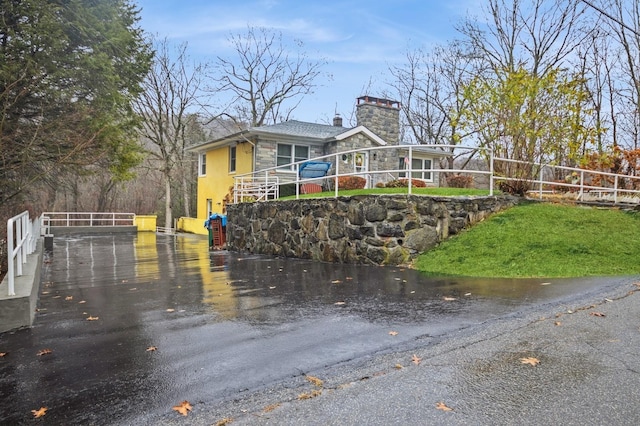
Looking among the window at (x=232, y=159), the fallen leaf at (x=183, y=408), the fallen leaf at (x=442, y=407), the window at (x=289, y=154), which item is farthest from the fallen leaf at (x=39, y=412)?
the window at (x=232, y=159)

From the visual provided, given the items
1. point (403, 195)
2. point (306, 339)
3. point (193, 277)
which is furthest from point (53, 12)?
point (306, 339)

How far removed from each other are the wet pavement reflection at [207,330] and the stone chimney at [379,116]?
15526 millimetres

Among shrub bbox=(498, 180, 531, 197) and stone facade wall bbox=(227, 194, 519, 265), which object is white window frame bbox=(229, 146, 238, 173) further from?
shrub bbox=(498, 180, 531, 197)

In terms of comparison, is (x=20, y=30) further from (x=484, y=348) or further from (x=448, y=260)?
(x=484, y=348)

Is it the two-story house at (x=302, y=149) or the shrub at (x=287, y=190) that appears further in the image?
the two-story house at (x=302, y=149)

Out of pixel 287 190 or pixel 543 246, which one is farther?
pixel 287 190

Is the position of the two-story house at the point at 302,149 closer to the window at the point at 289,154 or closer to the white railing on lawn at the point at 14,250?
the window at the point at 289,154

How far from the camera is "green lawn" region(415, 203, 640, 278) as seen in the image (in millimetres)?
7617

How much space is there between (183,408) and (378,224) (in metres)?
7.25

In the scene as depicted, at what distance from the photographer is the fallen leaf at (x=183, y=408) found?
110 inches

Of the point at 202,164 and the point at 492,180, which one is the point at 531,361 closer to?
the point at 492,180

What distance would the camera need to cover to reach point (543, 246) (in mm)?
8484

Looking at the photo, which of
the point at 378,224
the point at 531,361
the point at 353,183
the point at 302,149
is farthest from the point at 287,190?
the point at 531,361

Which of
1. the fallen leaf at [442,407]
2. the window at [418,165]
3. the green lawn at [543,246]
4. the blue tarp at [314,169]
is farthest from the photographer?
the window at [418,165]
